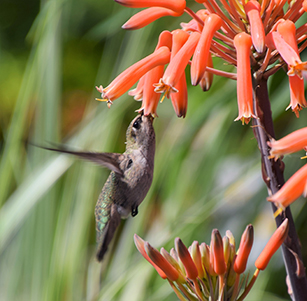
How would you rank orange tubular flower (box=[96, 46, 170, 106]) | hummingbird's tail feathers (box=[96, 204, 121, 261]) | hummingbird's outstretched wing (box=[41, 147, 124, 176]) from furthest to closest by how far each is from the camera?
hummingbird's tail feathers (box=[96, 204, 121, 261]) → hummingbird's outstretched wing (box=[41, 147, 124, 176]) → orange tubular flower (box=[96, 46, 170, 106])

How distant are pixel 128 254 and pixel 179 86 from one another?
60.4 inches

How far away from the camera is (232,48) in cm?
103

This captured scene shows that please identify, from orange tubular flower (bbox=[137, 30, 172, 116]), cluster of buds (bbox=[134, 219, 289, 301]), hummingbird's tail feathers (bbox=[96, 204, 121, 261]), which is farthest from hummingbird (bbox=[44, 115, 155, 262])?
cluster of buds (bbox=[134, 219, 289, 301])

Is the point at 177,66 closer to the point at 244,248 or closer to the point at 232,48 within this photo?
the point at 232,48

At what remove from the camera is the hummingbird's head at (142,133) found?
1.29 m

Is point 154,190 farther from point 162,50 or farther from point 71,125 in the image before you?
point 162,50

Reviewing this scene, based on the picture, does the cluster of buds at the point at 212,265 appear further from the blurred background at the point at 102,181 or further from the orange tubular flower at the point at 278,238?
the blurred background at the point at 102,181

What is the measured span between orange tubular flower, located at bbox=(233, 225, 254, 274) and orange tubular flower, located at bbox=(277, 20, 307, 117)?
0.98ft

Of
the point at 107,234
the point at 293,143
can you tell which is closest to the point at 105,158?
the point at 107,234

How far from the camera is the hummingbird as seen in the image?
132cm

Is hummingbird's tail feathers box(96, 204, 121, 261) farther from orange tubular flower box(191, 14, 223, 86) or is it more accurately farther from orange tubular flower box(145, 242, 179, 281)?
orange tubular flower box(191, 14, 223, 86)

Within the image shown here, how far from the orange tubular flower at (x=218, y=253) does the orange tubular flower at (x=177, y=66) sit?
0.35m

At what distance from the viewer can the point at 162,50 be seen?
1009 mm

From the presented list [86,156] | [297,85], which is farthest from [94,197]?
[297,85]
